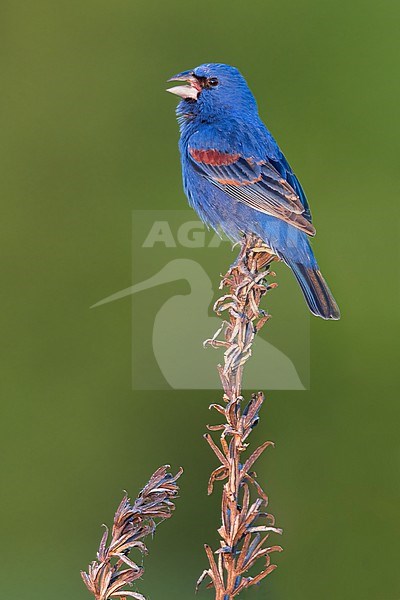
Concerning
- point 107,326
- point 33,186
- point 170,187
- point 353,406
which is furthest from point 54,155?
point 353,406

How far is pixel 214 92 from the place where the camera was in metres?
3.98

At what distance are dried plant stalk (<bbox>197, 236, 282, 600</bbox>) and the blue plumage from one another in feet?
4.71

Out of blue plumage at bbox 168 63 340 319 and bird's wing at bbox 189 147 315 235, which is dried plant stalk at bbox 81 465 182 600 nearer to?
blue plumage at bbox 168 63 340 319

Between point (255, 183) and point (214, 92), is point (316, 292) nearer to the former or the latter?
point (255, 183)

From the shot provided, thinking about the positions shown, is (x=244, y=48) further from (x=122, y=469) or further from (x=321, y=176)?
(x=122, y=469)

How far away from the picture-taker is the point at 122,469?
185 inches

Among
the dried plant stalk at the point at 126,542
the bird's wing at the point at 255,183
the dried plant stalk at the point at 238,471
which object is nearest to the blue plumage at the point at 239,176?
the bird's wing at the point at 255,183

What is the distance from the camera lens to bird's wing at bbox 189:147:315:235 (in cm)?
343

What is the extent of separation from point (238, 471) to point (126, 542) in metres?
0.23

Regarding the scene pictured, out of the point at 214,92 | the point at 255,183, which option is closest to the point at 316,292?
the point at 255,183

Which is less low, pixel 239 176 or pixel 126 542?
pixel 239 176

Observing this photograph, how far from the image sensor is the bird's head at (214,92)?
156 inches
